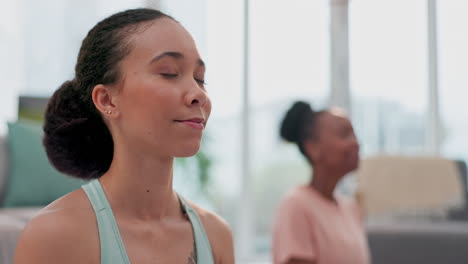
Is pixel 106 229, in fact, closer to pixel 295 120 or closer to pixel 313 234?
pixel 313 234

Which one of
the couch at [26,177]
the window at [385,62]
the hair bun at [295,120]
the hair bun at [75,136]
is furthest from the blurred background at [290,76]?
the hair bun at [75,136]

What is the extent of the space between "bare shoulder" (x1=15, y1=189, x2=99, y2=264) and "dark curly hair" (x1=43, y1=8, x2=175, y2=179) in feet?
0.62

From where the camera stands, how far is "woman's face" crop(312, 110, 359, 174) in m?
2.30

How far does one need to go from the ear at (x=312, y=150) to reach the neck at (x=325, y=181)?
4 cm

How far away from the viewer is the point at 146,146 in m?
1.06

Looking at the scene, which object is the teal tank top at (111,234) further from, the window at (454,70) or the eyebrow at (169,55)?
the window at (454,70)

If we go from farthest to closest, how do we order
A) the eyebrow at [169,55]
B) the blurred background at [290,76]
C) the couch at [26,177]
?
the blurred background at [290,76] → the couch at [26,177] → the eyebrow at [169,55]

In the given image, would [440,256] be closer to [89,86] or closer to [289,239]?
[289,239]

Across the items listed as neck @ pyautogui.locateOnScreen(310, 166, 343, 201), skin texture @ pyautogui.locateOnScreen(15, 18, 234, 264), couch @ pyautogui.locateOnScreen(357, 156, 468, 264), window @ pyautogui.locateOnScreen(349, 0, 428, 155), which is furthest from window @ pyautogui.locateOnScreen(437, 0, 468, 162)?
skin texture @ pyautogui.locateOnScreen(15, 18, 234, 264)

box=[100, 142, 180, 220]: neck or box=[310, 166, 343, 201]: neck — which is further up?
box=[100, 142, 180, 220]: neck

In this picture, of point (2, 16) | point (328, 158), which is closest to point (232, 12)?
point (2, 16)

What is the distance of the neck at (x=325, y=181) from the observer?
2326mm

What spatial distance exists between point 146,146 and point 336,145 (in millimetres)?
1355

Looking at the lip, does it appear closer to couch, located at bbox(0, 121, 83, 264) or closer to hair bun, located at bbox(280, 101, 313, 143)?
hair bun, located at bbox(280, 101, 313, 143)
